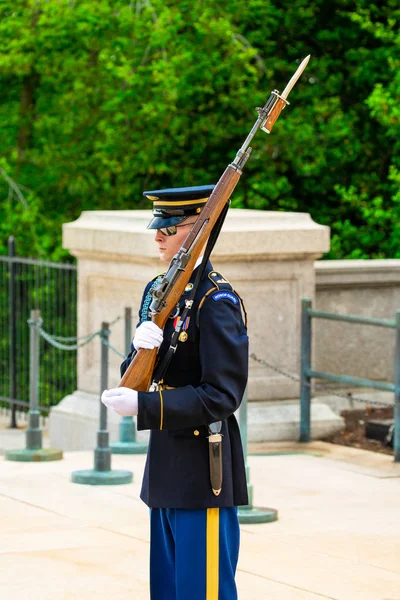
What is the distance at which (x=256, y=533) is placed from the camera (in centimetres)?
695

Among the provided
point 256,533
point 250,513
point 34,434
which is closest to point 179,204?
point 256,533

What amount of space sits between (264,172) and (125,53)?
2110 mm

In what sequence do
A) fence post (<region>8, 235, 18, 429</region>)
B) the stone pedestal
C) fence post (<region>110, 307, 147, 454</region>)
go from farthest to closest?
fence post (<region>8, 235, 18, 429</region>) → the stone pedestal → fence post (<region>110, 307, 147, 454</region>)

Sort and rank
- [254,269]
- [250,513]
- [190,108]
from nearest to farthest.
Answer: [250,513]
[254,269]
[190,108]

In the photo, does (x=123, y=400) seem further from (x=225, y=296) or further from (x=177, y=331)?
(x=225, y=296)

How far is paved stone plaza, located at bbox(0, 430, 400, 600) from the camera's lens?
589 cm

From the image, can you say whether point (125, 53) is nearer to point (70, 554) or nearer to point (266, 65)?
point (266, 65)

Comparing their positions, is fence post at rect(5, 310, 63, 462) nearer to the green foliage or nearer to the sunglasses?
the sunglasses

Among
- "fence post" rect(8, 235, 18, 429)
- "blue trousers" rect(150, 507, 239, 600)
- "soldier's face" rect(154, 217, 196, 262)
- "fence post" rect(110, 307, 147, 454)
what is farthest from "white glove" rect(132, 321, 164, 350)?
"fence post" rect(8, 235, 18, 429)

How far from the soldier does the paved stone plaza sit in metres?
1.50

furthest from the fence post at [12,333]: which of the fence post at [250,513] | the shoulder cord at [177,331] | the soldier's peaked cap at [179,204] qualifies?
the shoulder cord at [177,331]

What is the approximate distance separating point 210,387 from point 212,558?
56 centimetres

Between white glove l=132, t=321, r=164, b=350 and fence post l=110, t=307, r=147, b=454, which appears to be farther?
fence post l=110, t=307, r=147, b=454

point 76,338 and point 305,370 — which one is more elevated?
point 76,338
